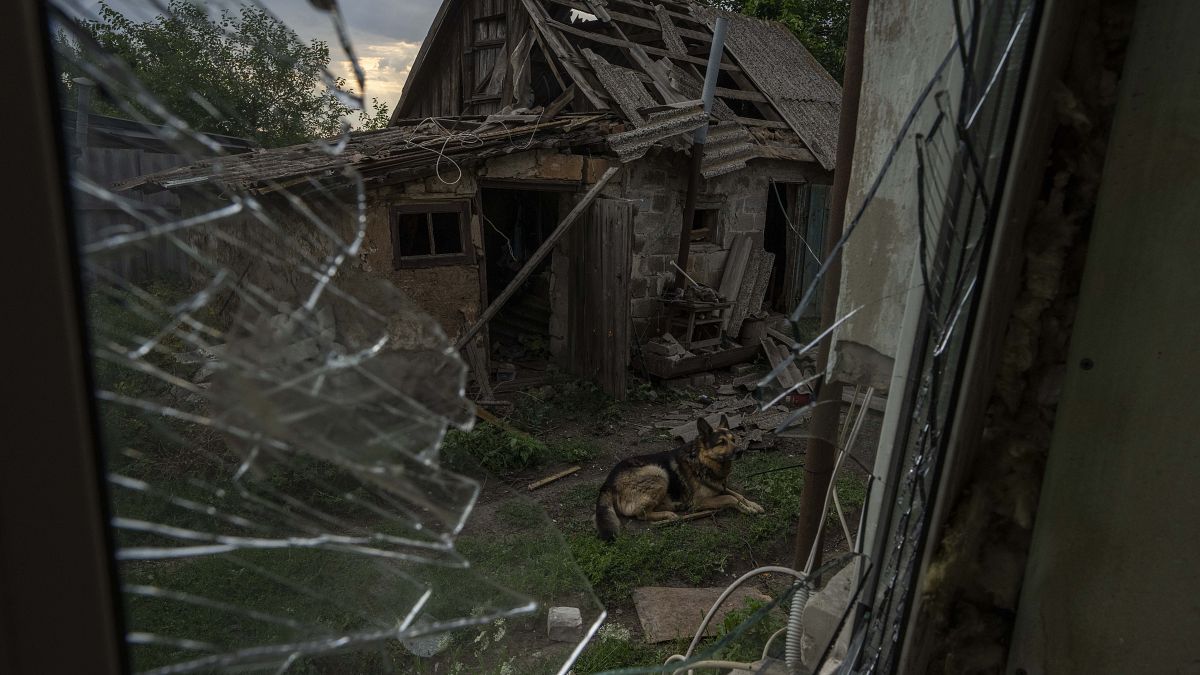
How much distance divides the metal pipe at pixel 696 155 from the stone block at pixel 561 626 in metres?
7.04

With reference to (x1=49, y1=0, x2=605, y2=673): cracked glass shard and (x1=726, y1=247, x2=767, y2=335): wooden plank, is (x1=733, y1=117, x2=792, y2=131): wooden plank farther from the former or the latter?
(x1=49, y1=0, x2=605, y2=673): cracked glass shard

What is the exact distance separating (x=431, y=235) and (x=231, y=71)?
6083 mm

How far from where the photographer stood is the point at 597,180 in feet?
24.9

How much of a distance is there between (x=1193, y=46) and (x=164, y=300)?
1865mm

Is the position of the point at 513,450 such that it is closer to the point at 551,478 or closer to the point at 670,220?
the point at 551,478

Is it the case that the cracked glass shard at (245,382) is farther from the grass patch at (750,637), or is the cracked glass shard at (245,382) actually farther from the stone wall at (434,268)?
the stone wall at (434,268)

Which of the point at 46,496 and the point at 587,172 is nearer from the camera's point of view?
the point at 46,496

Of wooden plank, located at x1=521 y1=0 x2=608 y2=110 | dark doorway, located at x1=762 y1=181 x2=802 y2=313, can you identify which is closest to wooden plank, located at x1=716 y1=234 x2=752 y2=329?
dark doorway, located at x1=762 y1=181 x2=802 y2=313

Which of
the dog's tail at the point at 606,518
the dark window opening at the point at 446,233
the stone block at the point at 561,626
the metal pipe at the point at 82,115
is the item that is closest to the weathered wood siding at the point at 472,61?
the dark window opening at the point at 446,233

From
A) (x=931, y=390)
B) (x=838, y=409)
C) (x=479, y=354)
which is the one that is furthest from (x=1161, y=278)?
(x=479, y=354)

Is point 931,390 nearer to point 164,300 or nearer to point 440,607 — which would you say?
point 440,607

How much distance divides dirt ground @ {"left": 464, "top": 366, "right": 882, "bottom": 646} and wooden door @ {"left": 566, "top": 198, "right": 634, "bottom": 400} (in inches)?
20.6

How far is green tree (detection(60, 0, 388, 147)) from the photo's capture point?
0.63 metres

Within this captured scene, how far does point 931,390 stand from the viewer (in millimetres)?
1454
